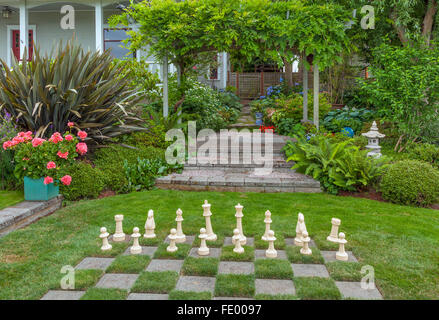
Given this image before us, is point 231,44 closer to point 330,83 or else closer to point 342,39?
point 342,39

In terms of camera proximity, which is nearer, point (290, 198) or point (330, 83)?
point (290, 198)

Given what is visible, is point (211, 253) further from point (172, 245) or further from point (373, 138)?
point (373, 138)

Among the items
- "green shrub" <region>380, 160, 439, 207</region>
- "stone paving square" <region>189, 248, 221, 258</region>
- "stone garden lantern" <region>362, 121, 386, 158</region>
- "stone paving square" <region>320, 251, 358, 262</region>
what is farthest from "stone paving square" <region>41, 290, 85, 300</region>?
"stone garden lantern" <region>362, 121, 386, 158</region>

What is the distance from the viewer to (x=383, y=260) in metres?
3.54

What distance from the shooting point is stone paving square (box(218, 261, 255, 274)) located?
3252mm

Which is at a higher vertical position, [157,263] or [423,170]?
[423,170]

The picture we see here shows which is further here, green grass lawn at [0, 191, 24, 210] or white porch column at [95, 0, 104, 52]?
white porch column at [95, 0, 104, 52]

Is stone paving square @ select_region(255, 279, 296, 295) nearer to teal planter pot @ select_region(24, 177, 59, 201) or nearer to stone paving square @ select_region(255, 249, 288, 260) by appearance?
stone paving square @ select_region(255, 249, 288, 260)

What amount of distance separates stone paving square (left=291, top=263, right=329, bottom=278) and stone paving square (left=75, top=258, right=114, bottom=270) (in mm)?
1697

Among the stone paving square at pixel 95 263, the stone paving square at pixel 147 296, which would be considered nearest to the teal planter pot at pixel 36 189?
the stone paving square at pixel 95 263

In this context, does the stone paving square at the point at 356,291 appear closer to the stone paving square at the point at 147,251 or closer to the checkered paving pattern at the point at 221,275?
the checkered paving pattern at the point at 221,275

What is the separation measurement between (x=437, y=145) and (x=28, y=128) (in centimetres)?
795
